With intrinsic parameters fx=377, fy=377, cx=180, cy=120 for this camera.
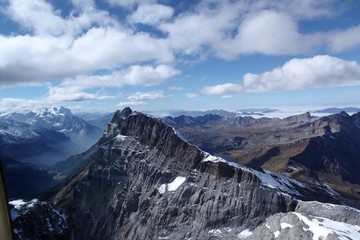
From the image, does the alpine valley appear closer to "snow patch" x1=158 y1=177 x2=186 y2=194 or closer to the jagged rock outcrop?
"snow patch" x1=158 y1=177 x2=186 y2=194

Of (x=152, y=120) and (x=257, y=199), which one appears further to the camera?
(x=152, y=120)

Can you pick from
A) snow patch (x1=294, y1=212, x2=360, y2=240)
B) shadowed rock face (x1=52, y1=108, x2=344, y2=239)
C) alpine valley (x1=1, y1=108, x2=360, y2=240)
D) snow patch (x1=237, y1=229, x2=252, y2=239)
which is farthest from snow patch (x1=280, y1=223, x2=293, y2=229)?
shadowed rock face (x1=52, y1=108, x2=344, y2=239)

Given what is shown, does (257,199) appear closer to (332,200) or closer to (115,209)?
(115,209)

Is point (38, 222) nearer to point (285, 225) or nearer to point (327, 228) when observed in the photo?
point (285, 225)

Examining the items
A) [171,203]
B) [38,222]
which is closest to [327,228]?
[171,203]

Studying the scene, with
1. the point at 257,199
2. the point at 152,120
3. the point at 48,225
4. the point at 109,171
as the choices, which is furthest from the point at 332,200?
the point at 48,225

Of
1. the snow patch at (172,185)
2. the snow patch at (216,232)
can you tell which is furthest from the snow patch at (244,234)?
the snow patch at (172,185)
